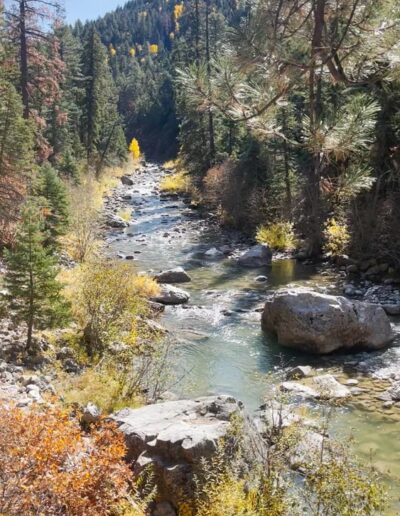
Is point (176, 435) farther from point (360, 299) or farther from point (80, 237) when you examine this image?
point (80, 237)

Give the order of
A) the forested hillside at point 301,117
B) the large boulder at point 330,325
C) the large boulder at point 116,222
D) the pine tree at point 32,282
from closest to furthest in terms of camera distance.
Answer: the forested hillside at point 301,117
the pine tree at point 32,282
the large boulder at point 330,325
the large boulder at point 116,222

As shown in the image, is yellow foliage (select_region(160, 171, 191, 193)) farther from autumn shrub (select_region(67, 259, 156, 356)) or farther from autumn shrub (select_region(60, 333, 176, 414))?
autumn shrub (select_region(60, 333, 176, 414))

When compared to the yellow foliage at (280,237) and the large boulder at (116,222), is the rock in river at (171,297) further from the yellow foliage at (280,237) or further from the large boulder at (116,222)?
the large boulder at (116,222)

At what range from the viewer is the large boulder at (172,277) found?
1808 cm

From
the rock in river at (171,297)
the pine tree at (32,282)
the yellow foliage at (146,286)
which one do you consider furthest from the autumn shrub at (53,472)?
the rock in river at (171,297)

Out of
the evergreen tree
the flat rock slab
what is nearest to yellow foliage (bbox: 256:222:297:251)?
the flat rock slab

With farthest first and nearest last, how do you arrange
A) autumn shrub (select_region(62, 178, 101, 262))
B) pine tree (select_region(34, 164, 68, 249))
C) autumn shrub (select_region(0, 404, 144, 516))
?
autumn shrub (select_region(62, 178, 101, 262)), pine tree (select_region(34, 164, 68, 249)), autumn shrub (select_region(0, 404, 144, 516))

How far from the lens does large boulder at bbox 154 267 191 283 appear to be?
18.1 meters

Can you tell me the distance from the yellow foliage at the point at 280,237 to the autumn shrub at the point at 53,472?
18.5m

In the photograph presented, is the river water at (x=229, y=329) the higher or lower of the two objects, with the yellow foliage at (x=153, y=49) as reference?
lower

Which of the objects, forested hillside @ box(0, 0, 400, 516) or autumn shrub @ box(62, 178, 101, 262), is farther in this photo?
autumn shrub @ box(62, 178, 101, 262)

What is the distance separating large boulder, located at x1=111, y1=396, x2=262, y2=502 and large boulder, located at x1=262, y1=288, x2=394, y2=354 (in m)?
5.39

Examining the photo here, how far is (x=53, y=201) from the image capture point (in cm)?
1823

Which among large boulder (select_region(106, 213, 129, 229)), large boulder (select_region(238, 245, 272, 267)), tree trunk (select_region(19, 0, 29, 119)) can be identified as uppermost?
tree trunk (select_region(19, 0, 29, 119))
